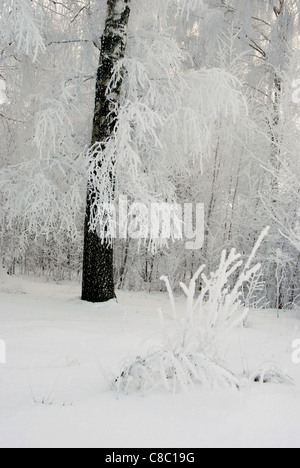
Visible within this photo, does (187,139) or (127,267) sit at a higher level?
(187,139)

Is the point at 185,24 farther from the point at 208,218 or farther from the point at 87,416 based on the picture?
the point at 87,416

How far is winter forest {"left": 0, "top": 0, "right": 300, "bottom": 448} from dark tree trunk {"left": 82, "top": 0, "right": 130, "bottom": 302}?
0.02m

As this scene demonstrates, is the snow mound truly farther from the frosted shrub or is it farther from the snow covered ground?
the frosted shrub

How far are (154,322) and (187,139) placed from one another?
2.82 meters

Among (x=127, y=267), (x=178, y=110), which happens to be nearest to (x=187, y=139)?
(x=178, y=110)

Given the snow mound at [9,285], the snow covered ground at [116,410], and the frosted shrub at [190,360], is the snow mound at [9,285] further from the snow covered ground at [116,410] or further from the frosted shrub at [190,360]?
the frosted shrub at [190,360]

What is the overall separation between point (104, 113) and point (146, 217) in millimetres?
1726

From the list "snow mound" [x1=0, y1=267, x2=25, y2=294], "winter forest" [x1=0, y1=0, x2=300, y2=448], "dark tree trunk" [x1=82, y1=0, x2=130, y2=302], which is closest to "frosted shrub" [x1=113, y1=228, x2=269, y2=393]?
"winter forest" [x1=0, y1=0, x2=300, y2=448]

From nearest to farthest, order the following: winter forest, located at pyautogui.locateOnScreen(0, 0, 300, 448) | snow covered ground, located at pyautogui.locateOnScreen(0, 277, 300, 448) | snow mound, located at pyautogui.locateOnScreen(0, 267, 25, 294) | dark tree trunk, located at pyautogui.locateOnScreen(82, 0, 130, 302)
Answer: snow covered ground, located at pyautogui.locateOnScreen(0, 277, 300, 448) → winter forest, located at pyautogui.locateOnScreen(0, 0, 300, 448) → dark tree trunk, located at pyautogui.locateOnScreen(82, 0, 130, 302) → snow mound, located at pyautogui.locateOnScreen(0, 267, 25, 294)

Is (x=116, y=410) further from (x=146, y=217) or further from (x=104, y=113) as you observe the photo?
(x=104, y=113)

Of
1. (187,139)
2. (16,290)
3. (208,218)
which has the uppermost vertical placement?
(187,139)

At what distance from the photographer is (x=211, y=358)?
2.18 meters

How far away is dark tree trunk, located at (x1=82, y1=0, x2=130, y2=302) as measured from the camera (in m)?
6.07
